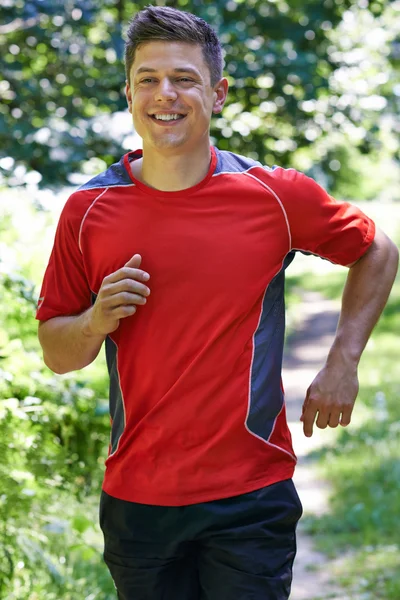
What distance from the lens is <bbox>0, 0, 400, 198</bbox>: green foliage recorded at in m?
5.27

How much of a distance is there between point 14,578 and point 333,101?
13.0 feet

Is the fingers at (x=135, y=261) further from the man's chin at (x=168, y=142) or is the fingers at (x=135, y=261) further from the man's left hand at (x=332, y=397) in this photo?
the man's left hand at (x=332, y=397)

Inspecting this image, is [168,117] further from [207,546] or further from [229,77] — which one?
[229,77]

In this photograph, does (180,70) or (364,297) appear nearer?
(180,70)

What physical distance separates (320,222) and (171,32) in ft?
2.05

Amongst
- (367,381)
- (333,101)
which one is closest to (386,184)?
(367,381)

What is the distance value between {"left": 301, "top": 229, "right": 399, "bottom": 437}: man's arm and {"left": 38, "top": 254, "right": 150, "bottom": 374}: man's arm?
1.84 ft

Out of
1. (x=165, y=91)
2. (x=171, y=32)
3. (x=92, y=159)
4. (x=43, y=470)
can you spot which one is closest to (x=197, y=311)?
(x=165, y=91)

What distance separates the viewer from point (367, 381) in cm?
982

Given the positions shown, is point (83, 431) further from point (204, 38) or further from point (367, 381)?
point (367, 381)

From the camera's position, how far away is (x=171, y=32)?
8.70ft

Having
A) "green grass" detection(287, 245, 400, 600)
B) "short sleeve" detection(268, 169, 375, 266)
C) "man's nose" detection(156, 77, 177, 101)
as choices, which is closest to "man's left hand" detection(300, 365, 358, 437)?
"short sleeve" detection(268, 169, 375, 266)

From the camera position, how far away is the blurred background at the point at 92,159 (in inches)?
154

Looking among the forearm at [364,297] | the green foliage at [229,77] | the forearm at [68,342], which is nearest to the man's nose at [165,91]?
the forearm at [68,342]
